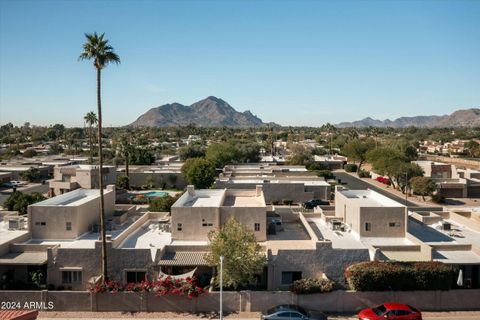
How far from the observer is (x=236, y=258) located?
83.6 ft

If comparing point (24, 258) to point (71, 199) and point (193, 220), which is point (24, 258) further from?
point (193, 220)

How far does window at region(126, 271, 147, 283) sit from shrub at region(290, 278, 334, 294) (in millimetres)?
9301

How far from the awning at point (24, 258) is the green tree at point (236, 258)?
35.0ft

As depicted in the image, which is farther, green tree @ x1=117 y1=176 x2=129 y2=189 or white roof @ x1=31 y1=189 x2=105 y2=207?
green tree @ x1=117 y1=176 x2=129 y2=189

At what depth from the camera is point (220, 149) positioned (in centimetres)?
9106

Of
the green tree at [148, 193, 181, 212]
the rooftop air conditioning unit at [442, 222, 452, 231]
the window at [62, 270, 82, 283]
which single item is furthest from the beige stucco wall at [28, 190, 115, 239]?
the rooftop air conditioning unit at [442, 222, 452, 231]

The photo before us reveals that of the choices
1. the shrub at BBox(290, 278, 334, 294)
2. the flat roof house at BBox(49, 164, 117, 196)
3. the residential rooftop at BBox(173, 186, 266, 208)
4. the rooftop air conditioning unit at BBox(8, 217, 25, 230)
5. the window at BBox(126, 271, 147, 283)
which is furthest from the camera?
the flat roof house at BBox(49, 164, 117, 196)

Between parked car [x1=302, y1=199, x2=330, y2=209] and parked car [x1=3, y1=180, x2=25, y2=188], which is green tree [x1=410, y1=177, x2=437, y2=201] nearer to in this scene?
parked car [x1=302, y1=199, x2=330, y2=209]

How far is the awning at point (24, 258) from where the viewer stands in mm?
27156

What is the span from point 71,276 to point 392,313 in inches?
748

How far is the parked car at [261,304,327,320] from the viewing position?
73.4 feet

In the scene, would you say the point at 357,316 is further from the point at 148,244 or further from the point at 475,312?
the point at 148,244

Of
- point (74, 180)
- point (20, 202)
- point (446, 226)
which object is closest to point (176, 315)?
point (446, 226)

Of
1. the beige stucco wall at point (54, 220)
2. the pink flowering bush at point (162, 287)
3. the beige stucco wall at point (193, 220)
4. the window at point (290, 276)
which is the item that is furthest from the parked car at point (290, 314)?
the beige stucco wall at point (54, 220)
